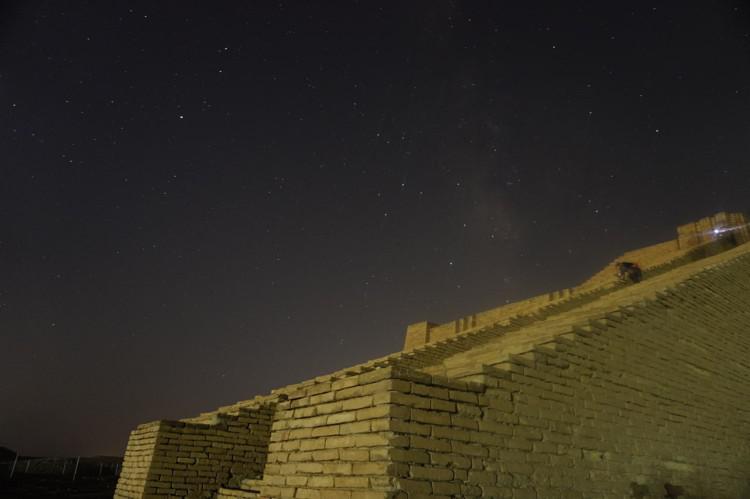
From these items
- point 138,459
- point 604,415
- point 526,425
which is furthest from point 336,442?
point 138,459

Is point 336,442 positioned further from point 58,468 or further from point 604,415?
point 58,468

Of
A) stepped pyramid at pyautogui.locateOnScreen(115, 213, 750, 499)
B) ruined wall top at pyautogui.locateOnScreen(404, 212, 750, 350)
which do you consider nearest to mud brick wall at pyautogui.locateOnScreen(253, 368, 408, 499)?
stepped pyramid at pyautogui.locateOnScreen(115, 213, 750, 499)

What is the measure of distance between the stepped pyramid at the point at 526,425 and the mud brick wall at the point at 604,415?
1cm

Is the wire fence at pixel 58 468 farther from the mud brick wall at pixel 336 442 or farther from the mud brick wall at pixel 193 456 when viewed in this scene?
the mud brick wall at pixel 336 442

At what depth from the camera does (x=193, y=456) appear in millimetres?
7078

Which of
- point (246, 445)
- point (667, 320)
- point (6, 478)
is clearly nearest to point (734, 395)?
point (667, 320)

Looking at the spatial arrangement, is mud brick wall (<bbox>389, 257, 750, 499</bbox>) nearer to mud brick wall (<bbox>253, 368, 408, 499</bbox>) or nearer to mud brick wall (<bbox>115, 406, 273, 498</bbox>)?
mud brick wall (<bbox>253, 368, 408, 499</bbox>)

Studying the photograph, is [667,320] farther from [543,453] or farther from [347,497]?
[347,497]

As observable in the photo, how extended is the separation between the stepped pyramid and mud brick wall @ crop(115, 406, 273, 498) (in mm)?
19

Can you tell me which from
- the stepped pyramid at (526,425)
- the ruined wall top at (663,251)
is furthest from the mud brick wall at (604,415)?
the ruined wall top at (663,251)

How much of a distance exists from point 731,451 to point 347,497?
18.1 ft

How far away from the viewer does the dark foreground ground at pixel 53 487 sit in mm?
12648

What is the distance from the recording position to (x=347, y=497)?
122 inches

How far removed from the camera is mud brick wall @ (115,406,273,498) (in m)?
6.83
